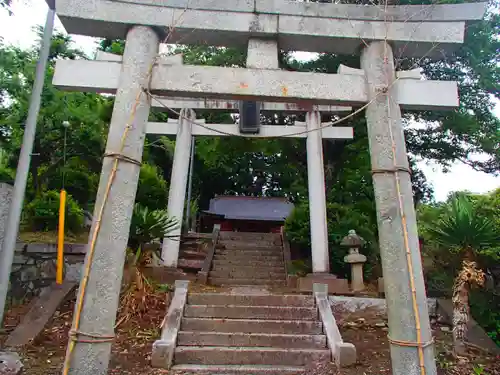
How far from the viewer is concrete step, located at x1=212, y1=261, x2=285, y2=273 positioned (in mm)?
9063

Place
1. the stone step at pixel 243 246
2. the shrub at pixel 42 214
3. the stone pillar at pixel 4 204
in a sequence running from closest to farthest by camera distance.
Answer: the stone pillar at pixel 4 204, the shrub at pixel 42 214, the stone step at pixel 243 246

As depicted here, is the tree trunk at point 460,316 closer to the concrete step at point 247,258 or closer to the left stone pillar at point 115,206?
the left stone pillar at point 115,206

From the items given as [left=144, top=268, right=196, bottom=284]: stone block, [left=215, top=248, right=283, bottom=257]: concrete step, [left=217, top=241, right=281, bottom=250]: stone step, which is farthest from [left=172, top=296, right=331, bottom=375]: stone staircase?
[left=217, top=241, right=281, bottom=250]: stone step

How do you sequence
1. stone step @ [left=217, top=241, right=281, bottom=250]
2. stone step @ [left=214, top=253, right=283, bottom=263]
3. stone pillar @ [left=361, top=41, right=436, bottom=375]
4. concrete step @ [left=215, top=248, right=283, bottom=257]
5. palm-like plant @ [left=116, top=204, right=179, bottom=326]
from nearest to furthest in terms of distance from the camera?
1. stone pillar @ [left=361, top=41, right=436, bottom=375]
2. palm-like plant @ [left=116, top=204, right=179, bottom=326]
3. stone step @ [left=214, top=253, right=283, bottom=263]
4. concrete step @ [left=215, top=248, right=283, bottom=257]
5. stone step @ [left=217, top=241, right=281, bottom=250]

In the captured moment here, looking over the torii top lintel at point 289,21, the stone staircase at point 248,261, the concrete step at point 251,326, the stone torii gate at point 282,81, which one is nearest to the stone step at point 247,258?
the stone staircase at point 248,261

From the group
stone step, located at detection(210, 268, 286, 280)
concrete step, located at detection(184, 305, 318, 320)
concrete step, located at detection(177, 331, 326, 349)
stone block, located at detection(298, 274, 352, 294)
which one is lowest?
concrete step, located at detection(177, 331, 326, 349)

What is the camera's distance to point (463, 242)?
17.3 ft

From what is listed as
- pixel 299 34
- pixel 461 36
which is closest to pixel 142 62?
pixel 299 34

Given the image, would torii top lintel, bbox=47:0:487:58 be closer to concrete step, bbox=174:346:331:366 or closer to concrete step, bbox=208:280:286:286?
concrete step, bbox=174:346:331:366

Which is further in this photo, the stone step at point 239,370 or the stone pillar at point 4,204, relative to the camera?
the stone pillar at point 4,204

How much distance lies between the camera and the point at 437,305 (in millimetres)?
6328

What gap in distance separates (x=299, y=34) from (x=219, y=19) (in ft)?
2.55

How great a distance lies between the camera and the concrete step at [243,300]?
5.84 m

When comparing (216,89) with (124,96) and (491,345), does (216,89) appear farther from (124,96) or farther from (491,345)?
(491,345)
